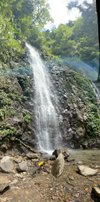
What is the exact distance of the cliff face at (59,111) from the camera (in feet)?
25.6

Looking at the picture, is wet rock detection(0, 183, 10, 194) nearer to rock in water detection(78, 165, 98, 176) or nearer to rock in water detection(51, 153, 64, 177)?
rock in water detection(51, 153, 64, 177)

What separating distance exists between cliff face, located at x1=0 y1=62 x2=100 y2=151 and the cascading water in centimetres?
32

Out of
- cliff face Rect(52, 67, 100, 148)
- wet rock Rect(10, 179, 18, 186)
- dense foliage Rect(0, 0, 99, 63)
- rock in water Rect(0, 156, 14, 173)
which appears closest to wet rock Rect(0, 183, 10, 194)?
wet rock Rect(10, 179, 18, 186)

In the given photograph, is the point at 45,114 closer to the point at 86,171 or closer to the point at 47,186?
the point at 86,171

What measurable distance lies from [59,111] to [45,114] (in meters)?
0.87

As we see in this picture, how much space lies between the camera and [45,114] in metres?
10.6

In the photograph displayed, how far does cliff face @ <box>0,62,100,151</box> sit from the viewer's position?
781 cm

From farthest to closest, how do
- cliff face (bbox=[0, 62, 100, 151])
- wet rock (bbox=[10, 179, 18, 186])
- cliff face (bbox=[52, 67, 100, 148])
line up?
cliff face (bbox=[52, 67, 100, 148]), cliff face (bbox=[0, 62, 100, 151]), wet rock (bbox=[10, 179, 18, 186])

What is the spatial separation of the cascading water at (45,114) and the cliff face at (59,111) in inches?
12.6

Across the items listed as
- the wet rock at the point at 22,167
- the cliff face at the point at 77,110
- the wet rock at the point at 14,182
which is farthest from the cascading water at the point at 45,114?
the wet rock at the point at 14,182

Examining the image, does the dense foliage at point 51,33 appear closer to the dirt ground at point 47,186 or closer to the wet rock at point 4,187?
the dirt ground at point 47,186

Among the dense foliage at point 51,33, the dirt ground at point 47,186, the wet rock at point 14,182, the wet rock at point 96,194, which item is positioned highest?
the dense foliage at point 51,33

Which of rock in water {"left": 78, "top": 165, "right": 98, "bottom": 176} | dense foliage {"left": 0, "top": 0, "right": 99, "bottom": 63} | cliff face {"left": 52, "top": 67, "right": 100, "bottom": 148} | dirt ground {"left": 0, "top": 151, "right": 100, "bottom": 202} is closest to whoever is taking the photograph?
dirt ground {"left": 0, "top": 151, "right": 100, "bottom": 202}

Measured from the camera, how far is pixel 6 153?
6.56 meters
